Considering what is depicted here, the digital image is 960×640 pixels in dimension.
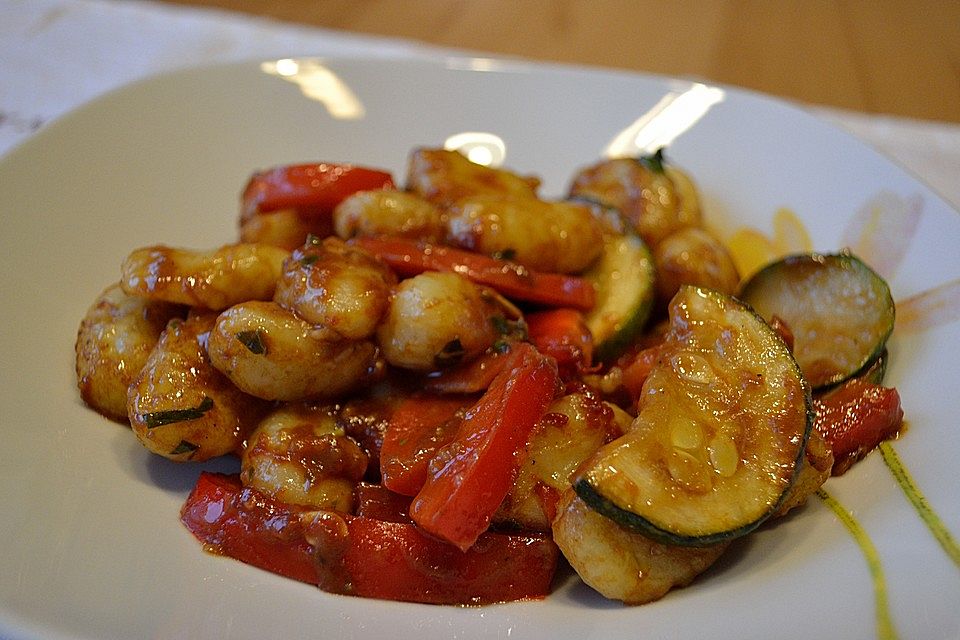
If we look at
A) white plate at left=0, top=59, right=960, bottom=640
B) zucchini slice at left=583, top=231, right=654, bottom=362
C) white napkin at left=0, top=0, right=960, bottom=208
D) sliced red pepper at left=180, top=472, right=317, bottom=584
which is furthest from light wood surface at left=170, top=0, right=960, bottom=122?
sliced red pepper at left=180, top=472, right=317, bottom=584

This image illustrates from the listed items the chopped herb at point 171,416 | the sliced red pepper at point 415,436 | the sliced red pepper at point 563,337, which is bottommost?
the sliced red pepper at point 415,436

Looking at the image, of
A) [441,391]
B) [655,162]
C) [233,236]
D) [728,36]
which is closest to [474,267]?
[441,391]

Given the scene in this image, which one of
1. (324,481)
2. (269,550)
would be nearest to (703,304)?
(324,481)

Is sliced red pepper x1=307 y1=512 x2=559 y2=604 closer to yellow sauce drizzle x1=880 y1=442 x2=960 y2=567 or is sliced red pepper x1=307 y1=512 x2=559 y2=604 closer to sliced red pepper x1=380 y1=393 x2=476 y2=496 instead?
sliced red pepper x1=380 y1=393 x2=476 y2=496

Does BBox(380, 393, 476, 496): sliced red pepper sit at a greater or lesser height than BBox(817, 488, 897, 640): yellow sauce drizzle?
lesser

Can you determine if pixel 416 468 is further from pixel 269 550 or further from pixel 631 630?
pixel 631 630

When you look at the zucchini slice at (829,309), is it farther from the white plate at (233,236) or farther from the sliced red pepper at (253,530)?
the sliced red pepper at (253,530)

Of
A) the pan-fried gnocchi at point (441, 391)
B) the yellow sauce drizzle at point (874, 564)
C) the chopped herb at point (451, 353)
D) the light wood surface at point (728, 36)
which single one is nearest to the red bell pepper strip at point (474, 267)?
the pan-fried gnocchi at point (441, 391)
